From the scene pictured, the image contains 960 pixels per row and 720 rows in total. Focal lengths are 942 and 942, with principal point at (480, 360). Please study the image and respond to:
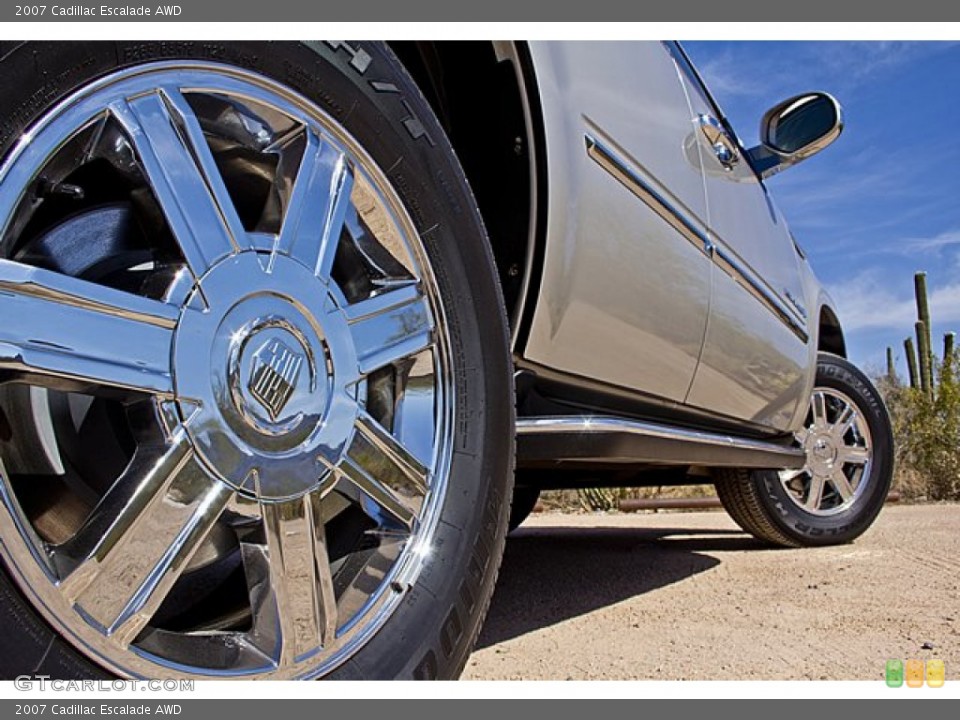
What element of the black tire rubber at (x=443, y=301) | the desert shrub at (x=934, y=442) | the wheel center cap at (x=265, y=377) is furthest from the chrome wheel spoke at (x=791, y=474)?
the desert shrub at (x=934, y=442)

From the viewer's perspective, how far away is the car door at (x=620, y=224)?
1723 millimetres

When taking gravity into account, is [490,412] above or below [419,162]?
below

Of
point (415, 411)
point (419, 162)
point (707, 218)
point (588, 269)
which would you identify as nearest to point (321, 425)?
point (415, 411)

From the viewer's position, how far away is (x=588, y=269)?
1788 mm

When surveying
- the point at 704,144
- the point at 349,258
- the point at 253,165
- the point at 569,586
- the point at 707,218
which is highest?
the point at 704,144

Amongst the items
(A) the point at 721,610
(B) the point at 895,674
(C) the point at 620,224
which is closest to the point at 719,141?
(C) the point at 620,224

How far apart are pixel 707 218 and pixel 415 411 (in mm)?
1281

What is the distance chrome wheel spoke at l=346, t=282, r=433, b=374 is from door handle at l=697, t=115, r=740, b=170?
1368mm

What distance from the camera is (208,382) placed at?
105 cm

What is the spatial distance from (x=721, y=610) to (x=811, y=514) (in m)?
1.58

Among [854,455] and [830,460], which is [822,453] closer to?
[830,460]

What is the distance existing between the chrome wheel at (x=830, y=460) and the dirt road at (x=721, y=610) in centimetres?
21

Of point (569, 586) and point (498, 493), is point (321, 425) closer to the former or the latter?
point (498, 493)

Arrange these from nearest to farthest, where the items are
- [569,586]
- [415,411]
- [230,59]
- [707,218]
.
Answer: [230,59] < [415,411] < [707,218] < [569,586]
